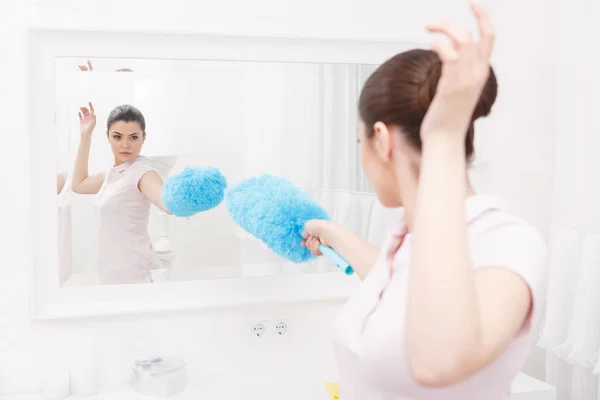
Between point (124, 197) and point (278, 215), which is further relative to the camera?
point (124, 197)

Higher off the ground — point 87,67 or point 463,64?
point 87,67

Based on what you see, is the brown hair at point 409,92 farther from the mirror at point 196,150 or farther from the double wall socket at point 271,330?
the double wall socket at point 271,330

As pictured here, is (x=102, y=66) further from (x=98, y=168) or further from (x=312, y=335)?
(x=312, y=335)

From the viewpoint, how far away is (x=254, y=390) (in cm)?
159

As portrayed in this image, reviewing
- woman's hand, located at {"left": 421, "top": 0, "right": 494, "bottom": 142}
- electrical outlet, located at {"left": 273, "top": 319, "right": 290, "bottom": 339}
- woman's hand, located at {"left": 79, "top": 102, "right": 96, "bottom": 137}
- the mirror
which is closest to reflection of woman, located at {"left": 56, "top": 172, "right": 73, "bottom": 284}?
the mirror

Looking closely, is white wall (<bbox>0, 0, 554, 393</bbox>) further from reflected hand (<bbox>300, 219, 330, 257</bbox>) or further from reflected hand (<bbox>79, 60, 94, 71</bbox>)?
reflected hand (<bbox>300, 219, 330, 257</bbox>)

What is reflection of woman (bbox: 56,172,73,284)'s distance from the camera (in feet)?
4.90

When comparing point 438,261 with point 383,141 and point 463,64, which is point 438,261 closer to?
point 463,64

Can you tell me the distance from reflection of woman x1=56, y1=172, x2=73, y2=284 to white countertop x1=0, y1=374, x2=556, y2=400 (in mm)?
306

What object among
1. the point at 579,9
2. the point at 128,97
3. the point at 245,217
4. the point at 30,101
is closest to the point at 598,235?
the point at 579,9

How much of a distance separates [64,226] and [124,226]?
0.14 m

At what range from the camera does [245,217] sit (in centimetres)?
139

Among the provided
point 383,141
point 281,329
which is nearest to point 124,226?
point 281,329

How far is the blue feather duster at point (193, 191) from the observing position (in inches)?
59.9
